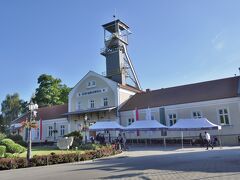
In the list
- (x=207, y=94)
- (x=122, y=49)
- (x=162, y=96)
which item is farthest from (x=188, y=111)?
(x=122, y=49)

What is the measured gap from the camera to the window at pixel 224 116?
30320mm

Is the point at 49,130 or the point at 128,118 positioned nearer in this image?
the point at 128,118

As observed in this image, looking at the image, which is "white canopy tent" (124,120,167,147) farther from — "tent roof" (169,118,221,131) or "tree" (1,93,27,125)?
"tree" (1,93,27,125)

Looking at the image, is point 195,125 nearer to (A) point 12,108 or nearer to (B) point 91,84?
(B) point 91,84

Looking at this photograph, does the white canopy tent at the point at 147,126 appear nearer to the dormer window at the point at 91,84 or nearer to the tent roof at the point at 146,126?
the tent roof at the point at 146,126

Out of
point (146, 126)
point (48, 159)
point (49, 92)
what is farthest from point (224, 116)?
point (49, 92)

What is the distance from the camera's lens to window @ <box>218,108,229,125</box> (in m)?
30.3

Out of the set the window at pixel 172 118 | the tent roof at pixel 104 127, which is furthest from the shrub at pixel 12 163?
the window at pixel 172 118

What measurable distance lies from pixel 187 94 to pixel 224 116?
5.97 meters

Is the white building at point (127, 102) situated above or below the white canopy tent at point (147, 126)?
above

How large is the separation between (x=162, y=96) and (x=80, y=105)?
13.7 metres

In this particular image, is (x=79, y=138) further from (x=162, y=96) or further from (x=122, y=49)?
(x=122, y=49)

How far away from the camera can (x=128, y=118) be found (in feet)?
124

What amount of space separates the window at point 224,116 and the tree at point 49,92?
40414 mm
